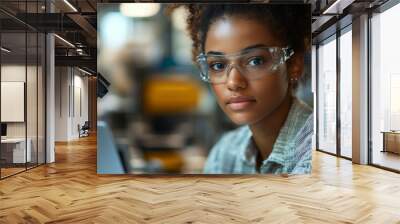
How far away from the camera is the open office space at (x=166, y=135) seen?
440 cm

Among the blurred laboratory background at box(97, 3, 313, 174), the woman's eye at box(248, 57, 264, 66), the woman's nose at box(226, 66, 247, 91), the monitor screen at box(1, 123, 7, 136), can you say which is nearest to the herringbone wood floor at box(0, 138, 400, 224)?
the blurred laboratory background at box(97, 3, 313, 174)

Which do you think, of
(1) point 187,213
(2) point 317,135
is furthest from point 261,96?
(2) point 317,135

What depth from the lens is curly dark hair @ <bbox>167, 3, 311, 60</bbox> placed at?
19.9ft

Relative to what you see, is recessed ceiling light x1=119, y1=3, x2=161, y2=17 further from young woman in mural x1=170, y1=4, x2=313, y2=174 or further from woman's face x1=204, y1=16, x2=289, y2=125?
woman's face x1=204, y1=16, x2=289, y2=125

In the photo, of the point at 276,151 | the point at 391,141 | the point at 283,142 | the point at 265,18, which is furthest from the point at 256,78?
the point at 391,141

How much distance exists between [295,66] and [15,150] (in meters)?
5.25

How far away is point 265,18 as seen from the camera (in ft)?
19.8

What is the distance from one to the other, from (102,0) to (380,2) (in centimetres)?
554

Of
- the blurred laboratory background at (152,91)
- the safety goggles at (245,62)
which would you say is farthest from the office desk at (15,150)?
the safety goggles at (245,62)

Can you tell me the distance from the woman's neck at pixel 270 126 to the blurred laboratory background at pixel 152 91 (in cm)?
41

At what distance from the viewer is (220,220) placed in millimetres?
3893

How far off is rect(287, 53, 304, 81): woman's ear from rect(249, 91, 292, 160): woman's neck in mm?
310

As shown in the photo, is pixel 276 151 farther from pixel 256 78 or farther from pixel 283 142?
pixel 256 78

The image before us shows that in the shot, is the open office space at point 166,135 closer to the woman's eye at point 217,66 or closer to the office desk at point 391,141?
the office desk at point 391,141
